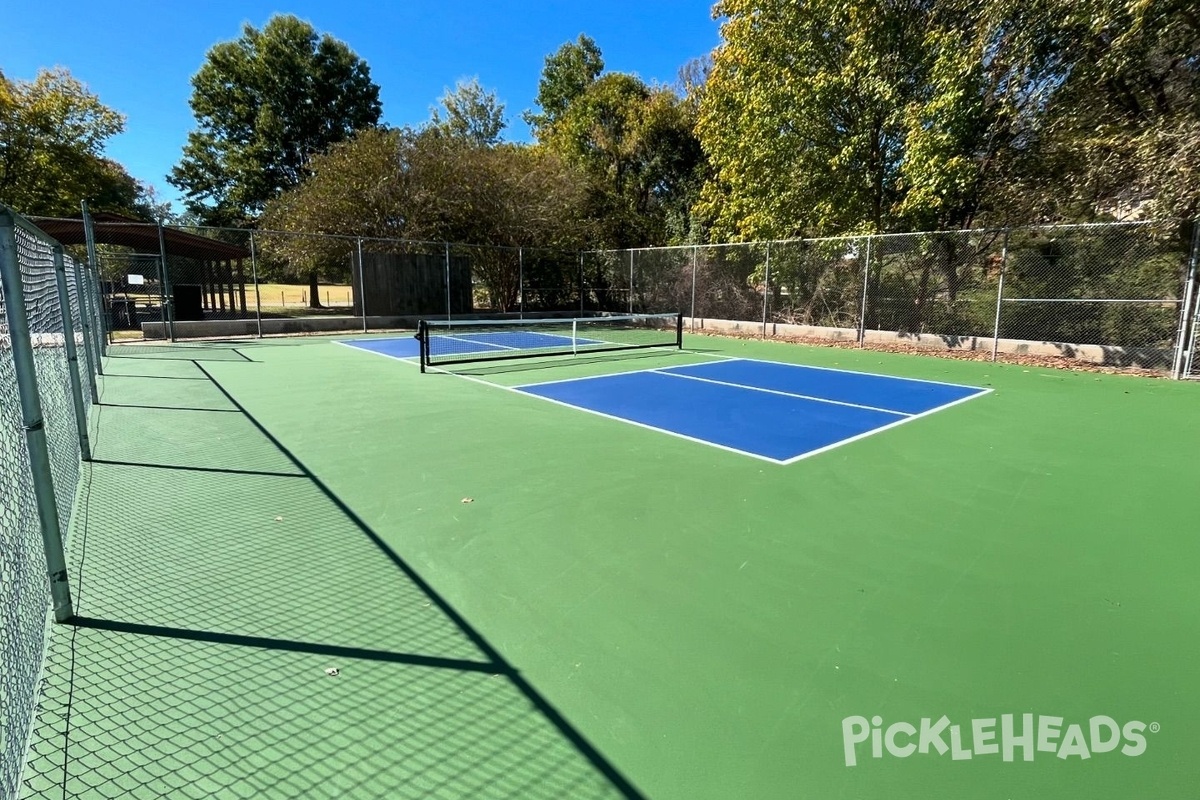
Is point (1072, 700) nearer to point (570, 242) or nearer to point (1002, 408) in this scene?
point (1002, 408)

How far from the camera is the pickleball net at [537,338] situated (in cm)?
1093

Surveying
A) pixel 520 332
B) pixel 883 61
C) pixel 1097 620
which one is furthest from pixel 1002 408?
pixel 520 332

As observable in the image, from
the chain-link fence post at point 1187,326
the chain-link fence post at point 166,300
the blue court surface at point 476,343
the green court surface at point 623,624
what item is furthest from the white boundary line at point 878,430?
the chain-link fence post at point 166,300

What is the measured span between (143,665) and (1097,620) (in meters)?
4.22

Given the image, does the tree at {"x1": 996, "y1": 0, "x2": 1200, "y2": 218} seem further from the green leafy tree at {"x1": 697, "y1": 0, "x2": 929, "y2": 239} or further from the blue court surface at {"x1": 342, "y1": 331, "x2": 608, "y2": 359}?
the blue court surface at {"x1": 342, "y1": 331, "x2": 608, "y2": 359}

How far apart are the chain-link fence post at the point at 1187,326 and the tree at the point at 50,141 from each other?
30.3 meters

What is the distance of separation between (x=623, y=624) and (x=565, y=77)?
33859 millimetres

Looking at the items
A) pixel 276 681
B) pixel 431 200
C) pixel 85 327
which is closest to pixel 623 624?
pixel 276 681

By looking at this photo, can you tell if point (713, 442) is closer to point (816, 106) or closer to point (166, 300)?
Answer: point (816, 106)

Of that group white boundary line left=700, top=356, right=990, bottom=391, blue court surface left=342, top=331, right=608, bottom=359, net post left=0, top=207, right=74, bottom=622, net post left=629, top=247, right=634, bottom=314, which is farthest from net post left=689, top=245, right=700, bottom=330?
net post left=0, top=207, right=74, bottom=622

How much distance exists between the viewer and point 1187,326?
966 centimetres

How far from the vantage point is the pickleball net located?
10930 mm

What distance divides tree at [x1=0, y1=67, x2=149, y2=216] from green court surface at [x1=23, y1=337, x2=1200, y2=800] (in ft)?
77.7

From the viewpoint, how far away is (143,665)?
245cm
